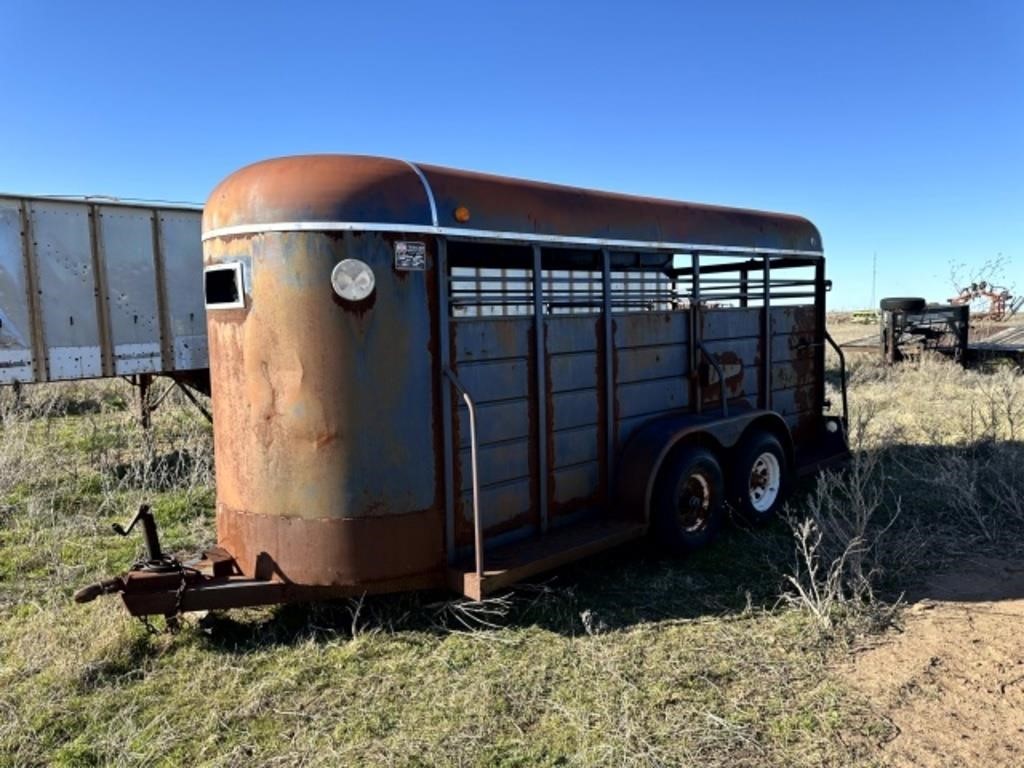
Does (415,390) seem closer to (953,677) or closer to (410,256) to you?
(410,256)

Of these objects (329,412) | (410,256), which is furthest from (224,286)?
(410,256)

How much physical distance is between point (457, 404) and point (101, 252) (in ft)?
18.7

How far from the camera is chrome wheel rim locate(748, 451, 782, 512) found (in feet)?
19.4

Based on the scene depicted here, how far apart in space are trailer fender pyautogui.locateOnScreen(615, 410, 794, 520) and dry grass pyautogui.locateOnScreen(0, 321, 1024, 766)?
533 mm

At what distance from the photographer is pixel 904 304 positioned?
15914 mm

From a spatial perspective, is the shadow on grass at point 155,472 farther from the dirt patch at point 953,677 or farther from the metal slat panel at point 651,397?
the dirt patch at point 953,677

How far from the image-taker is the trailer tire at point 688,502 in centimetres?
491

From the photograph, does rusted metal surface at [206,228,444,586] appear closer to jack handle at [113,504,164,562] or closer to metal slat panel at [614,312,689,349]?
jack handle at [113,504,164,562]

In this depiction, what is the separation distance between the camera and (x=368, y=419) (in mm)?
3793

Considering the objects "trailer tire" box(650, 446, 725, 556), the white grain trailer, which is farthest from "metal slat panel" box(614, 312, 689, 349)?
the white grain trailer

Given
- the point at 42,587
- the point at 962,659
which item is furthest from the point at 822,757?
the point at 42,587

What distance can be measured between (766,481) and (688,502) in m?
1.11

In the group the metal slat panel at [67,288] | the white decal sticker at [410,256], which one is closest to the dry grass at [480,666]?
the white decal sticker at [410,256]

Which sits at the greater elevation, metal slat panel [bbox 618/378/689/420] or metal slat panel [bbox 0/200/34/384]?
metal slat panel [bbox 0/200/34/384]
